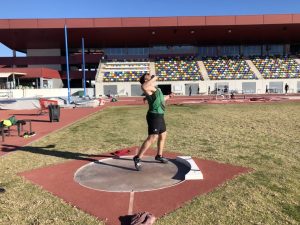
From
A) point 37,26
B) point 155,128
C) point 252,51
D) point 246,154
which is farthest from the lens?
point 252,51

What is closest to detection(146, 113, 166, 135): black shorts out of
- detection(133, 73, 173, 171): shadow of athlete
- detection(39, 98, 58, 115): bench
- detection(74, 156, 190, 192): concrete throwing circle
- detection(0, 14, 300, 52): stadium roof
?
detection(133, 73, 173, 171): shadow of athlete

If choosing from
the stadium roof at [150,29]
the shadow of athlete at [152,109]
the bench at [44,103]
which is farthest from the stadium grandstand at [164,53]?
the shadow of athlete at [152,109]

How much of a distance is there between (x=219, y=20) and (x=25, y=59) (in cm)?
3027

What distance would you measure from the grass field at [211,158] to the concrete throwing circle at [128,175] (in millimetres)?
918

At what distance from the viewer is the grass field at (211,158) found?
4406mm

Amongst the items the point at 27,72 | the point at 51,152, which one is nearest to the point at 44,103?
the point at 51,152

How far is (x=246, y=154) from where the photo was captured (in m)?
7.93

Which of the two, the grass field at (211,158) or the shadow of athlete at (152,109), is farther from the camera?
the shadow of athlete at (152,109)

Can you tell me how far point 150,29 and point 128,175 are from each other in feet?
126

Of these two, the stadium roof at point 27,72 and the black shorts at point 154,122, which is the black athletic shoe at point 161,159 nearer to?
the black shorts at point 154,122

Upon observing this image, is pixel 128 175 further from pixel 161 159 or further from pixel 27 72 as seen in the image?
pixel 27 72

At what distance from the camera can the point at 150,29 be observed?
4272 centimetres

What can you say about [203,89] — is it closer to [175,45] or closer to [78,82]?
[175,45]

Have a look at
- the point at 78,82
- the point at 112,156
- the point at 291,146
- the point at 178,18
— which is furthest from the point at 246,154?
the point at 78,82
